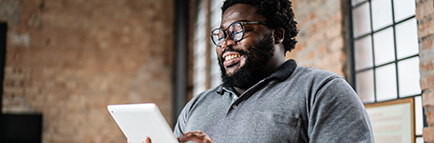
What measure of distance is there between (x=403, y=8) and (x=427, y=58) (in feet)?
1.54

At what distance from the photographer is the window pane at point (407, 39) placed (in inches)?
98.7

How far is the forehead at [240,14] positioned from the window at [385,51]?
133 centimetres

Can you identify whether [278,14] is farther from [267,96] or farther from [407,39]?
[407,39]

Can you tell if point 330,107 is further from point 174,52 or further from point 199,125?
point 174,52

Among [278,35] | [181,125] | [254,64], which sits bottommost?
[181,125]

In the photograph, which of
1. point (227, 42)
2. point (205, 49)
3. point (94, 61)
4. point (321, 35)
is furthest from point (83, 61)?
point (227, 42)

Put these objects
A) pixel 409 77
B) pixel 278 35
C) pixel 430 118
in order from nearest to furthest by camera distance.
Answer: pixel 278 35 → pixel 430 118 → pixel 409 77

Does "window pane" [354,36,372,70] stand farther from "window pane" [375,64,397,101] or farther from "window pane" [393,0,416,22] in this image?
"window pane" [393,0,416,22]

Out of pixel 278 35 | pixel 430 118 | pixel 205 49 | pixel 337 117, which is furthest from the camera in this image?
pixel 205 49

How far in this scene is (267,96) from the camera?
1.44 metres

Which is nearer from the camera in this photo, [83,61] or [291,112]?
[291,112]

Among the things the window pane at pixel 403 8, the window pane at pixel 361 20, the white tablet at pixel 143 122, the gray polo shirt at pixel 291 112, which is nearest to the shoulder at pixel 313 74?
the gray polo shirt at pixel 291 112

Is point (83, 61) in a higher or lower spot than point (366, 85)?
higher

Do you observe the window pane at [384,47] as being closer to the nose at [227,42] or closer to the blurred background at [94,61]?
the nose at [227,42]
